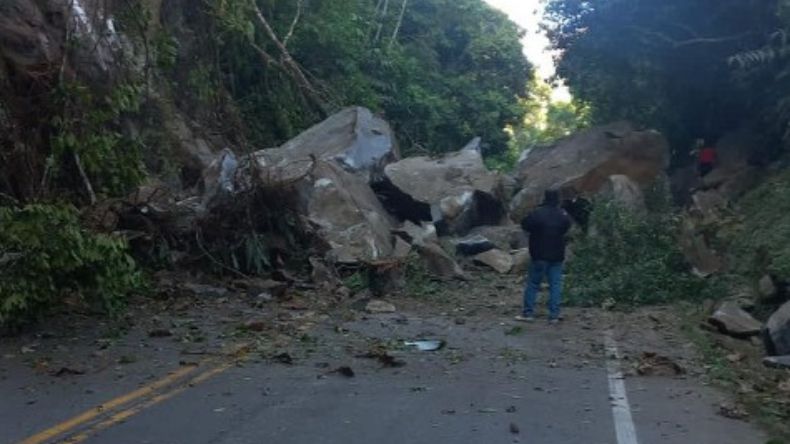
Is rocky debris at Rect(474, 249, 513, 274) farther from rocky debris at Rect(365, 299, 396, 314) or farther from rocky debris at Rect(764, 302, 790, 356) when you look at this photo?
rocky debris at Rect(764, 302, 790, 356)

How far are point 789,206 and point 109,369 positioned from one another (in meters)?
11.5

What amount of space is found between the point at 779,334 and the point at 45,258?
24.1 ft

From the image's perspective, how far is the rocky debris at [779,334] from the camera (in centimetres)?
1145

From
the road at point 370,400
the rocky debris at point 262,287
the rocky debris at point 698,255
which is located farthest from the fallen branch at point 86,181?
the rocky debris at point 698,255

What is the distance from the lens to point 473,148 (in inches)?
1073

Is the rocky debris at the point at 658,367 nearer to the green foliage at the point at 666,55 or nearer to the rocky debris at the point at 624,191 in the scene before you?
the rocky debris at the point at 624,191

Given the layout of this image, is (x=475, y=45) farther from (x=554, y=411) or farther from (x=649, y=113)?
(x=554, y=411)

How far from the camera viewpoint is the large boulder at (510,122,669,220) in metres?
24.8

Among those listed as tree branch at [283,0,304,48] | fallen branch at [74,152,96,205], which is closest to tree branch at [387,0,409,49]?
tree branch at [283,0,304,48]

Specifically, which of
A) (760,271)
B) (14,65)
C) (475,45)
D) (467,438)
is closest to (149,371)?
(467,438)

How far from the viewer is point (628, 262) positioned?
53.4ft

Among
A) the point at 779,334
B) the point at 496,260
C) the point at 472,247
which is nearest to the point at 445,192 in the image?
the point at 472,247

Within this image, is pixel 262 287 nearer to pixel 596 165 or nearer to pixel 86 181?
pixel 86 181

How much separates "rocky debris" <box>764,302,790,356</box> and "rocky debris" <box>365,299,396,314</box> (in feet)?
15.0
